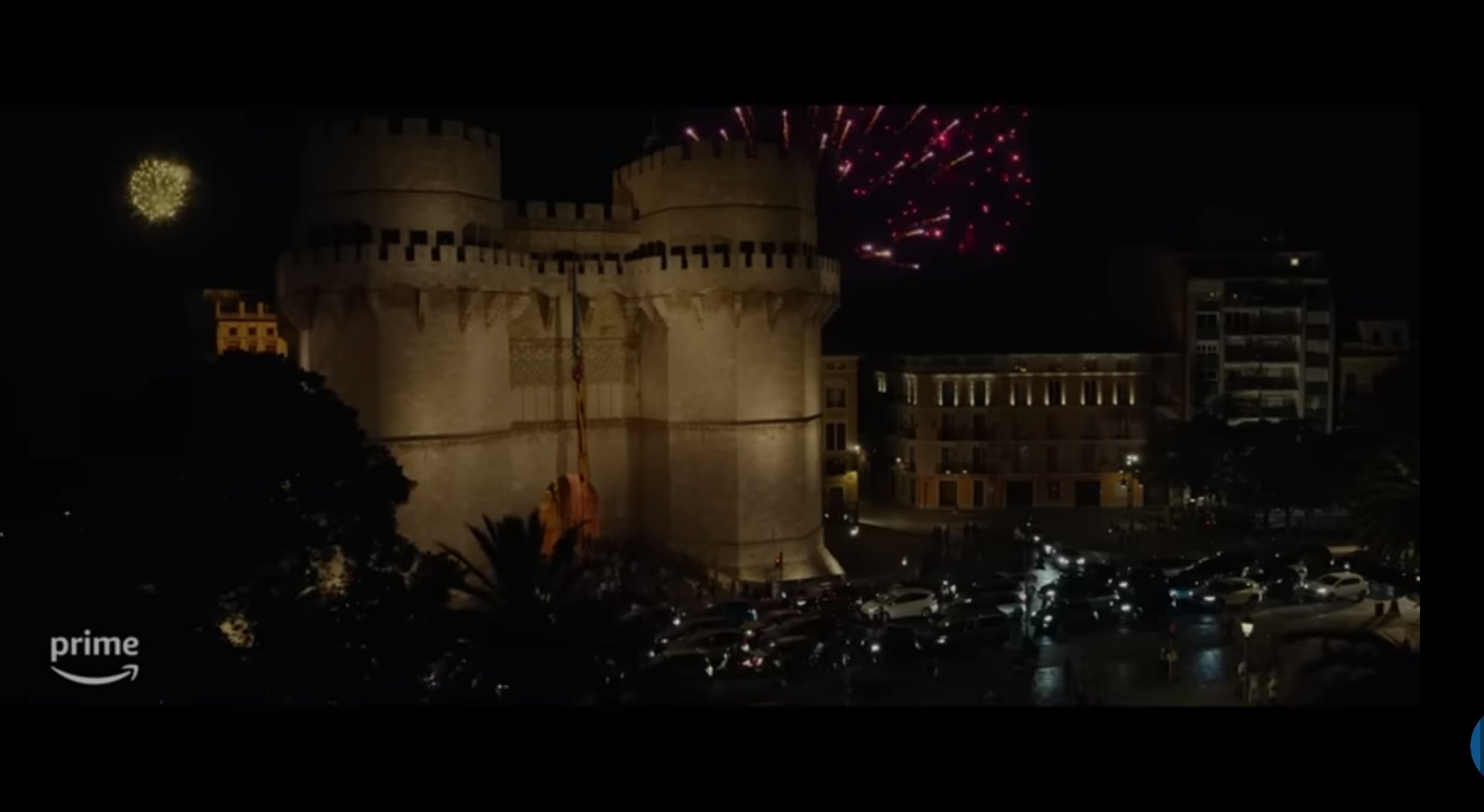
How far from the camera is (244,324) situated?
12508mm

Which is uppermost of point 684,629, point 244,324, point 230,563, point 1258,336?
point 244,324

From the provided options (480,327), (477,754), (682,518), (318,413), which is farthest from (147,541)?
(682,518)

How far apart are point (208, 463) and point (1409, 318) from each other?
9.25 m

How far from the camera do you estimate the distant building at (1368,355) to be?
401 inches

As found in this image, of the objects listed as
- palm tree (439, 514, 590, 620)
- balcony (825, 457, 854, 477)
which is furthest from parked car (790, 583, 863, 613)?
balcony (825, 457, 854, 477)

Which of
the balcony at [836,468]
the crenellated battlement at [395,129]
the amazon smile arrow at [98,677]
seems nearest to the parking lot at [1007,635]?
the amazon smile arrow at [98,677]

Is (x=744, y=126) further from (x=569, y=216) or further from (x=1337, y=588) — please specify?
(x=1337, y=588)

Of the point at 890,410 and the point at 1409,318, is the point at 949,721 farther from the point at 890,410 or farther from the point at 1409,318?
the point at 890,410

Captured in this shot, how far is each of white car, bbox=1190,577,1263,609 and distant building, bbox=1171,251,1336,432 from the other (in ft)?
6.34

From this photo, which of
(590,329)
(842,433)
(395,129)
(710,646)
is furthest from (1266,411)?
(395,129)

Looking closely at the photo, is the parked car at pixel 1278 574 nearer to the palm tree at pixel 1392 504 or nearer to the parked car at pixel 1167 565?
the parked car at pixel 1167 565

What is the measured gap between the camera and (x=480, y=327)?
14.2 metres

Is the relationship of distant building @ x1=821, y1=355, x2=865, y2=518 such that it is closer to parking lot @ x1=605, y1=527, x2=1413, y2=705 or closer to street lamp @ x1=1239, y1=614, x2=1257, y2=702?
parking lot @ x1=605, y1=527, x2=1413, y2=705

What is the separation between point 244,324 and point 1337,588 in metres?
10.9
